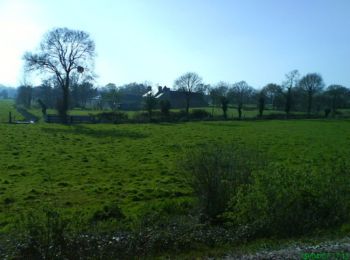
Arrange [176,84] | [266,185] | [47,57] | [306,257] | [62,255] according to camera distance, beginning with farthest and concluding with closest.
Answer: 1. [176,84]
2. [47,57]
3. [266,185]
4. [62,255]
5. [306,257]

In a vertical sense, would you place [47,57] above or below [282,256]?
above

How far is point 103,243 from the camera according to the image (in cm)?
792

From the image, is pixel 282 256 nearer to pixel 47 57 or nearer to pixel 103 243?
pixel 103 243

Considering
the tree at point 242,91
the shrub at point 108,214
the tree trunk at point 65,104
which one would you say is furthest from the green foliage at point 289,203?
the tree at point 242,91

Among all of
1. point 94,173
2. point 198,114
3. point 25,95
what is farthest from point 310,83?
point 94,173

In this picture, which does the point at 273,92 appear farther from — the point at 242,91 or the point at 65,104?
the point at 65,104

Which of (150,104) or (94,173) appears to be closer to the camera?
(94,173)

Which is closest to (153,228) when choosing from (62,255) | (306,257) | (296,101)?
(62,255)

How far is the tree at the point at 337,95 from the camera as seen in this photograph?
93000 mm

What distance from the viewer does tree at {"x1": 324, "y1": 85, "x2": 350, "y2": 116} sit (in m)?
93.0

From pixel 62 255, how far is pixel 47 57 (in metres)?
48.6

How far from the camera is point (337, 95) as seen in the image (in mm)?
93688

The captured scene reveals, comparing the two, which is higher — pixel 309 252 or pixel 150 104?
pixel 150 104

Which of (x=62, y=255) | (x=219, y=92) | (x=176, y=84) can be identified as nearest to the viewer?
(x=62, y=255)
